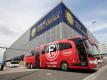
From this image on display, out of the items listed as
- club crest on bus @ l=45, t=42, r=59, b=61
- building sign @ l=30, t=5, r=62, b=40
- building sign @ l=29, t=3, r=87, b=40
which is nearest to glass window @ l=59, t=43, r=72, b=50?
club crest on bus @ l=45, t=42, r=59, b=61

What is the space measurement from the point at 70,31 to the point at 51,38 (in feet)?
22.5

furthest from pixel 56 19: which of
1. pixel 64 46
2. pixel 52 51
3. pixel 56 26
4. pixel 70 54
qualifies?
pixel 70 54

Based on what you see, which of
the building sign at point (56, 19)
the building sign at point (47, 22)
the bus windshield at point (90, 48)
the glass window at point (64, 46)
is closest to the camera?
the bus windshield at point (90, 48)

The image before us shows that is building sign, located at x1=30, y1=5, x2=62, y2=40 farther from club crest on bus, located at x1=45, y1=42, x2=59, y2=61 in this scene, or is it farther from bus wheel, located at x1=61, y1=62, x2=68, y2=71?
bus wheel, located at x1=61, y1=62, x2=68, y2=71

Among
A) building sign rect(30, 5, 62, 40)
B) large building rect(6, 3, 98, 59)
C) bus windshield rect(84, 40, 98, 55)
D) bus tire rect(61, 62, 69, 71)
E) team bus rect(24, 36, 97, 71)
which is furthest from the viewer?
building sign rect(30, 5, 62, 40)

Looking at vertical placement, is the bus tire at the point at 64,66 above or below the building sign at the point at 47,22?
below

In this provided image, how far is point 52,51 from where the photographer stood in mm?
18688

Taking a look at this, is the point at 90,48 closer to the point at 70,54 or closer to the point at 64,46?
the point at 70,54

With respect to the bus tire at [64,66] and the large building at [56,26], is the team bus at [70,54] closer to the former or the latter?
the bus tire at [64,66]

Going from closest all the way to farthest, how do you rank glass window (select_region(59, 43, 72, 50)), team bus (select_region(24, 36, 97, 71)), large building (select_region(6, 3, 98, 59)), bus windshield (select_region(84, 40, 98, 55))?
1. team bus (select_region(24, 36, 97, 71))
2. bus windshield (select_region(84, 40, 98, 55))
3. glass window (select_region(59, 43, 72, 50))
4. large building (select_region(6, 3, 98, 59))

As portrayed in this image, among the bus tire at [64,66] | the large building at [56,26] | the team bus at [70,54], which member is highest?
the large building at [56,26]

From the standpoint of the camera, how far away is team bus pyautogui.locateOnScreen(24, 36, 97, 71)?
14893 millimetres

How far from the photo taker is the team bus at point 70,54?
1489cm

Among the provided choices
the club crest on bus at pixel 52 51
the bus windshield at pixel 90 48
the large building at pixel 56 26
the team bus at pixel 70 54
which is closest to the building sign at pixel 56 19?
Result: the large building at pixel 56 26
